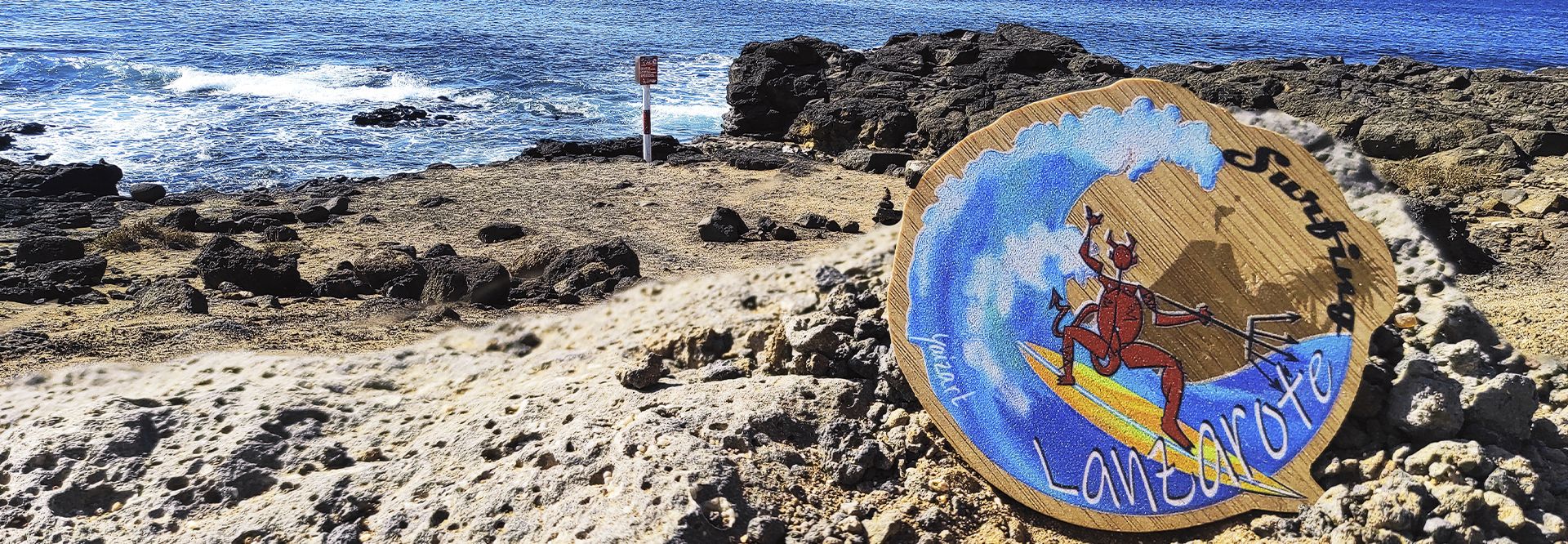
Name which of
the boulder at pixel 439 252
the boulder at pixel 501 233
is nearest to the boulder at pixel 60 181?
the boulder at pixel 501 233

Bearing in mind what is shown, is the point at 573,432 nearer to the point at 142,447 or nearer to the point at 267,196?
the point at 142,447

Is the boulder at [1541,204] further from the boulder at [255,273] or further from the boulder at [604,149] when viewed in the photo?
the boulder at [604,149]

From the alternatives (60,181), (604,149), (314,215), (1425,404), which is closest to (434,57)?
(604,149)

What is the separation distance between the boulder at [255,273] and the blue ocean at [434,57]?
30.1 ft

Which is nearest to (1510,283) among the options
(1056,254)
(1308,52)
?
(1056,254)

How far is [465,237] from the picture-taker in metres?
11.8

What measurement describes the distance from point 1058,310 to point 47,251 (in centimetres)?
1118

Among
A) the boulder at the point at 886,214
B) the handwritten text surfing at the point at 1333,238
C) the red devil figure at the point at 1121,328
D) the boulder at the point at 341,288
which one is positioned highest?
the handwritten text surfing at the point at 1333,238

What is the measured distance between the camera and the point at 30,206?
14.4 metres

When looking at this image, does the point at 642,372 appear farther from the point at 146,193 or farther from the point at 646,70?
the point at 146,193

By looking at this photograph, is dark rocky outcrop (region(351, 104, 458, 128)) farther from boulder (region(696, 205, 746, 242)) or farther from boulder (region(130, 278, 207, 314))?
boulder (region(130, 278, 207, 314))

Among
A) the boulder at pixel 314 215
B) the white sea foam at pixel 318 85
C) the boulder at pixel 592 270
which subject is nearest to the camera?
the boulder at pixel 592 270

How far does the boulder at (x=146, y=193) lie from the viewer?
1533 centimetres

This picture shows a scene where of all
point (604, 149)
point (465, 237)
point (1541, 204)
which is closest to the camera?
point (1541, 204)
